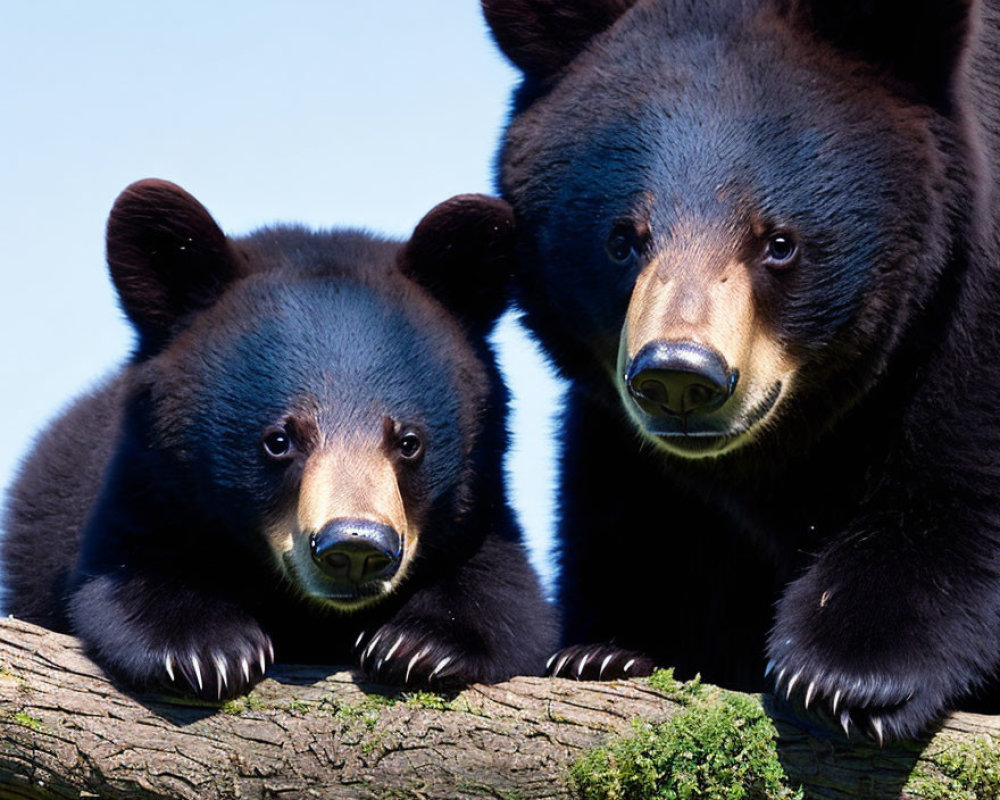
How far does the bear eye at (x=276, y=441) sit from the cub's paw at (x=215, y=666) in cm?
96

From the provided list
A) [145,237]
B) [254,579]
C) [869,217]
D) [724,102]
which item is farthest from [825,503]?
[145,237]

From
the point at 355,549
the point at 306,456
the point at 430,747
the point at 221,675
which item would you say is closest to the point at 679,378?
the point at 355,549

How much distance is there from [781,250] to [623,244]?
0.70 m

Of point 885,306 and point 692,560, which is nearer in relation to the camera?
point 885,306

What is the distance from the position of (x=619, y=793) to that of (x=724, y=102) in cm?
298

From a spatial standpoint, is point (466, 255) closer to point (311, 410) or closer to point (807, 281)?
point (311, 410)

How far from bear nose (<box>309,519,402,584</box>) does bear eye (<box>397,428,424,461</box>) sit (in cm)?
80

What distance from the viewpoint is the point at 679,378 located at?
20.7ft

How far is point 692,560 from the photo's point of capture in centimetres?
848

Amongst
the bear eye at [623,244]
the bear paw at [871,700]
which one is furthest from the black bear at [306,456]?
the bear paw at [871,700]

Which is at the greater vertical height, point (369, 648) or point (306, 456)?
point (306, 456)

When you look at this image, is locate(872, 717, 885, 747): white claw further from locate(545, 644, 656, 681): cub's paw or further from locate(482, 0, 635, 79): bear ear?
locate(482, 0, 635, 79): bear ear

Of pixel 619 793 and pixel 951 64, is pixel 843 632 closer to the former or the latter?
pixel 619 793

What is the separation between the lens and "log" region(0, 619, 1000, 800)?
6539mm
